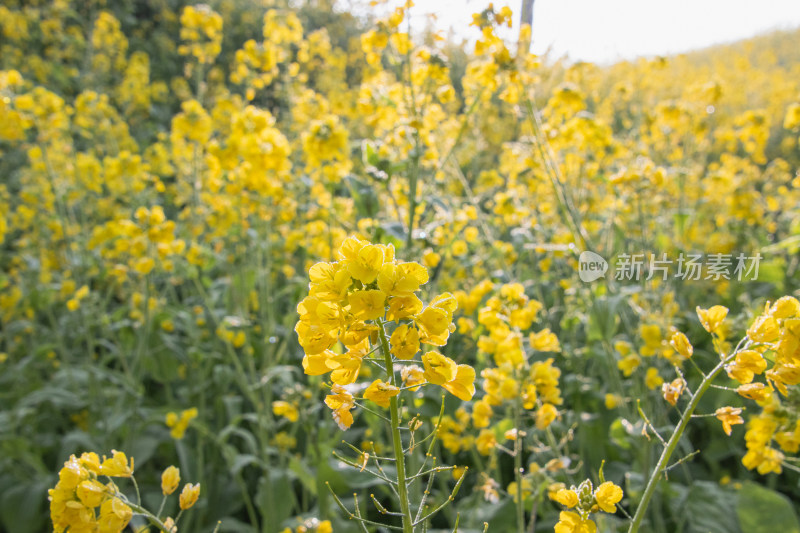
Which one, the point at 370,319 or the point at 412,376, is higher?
the point at 370,319

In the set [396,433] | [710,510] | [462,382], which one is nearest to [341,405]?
[396,433]

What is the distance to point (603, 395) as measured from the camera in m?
2.37

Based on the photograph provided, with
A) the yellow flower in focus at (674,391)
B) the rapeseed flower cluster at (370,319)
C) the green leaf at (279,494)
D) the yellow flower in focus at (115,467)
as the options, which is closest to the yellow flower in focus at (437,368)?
the rapeseed flower cluster at (370,319)

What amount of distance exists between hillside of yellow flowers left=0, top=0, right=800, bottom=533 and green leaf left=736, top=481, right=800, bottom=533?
0.01m

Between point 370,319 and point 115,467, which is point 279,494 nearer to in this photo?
point 115,467

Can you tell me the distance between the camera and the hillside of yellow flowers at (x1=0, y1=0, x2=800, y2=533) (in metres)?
0.97

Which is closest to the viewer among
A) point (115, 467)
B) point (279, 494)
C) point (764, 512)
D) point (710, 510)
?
point (115, 467)

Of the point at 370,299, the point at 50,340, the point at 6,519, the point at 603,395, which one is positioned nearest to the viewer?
the point at 370,299

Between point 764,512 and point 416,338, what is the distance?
1872 millimetres

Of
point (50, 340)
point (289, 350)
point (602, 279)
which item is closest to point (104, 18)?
point (50, 340)

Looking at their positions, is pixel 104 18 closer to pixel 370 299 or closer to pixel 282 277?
pixel 282 277

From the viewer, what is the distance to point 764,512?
198 cm

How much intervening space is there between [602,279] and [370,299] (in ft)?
5.96

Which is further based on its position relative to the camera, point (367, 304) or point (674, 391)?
point (674, 391)
